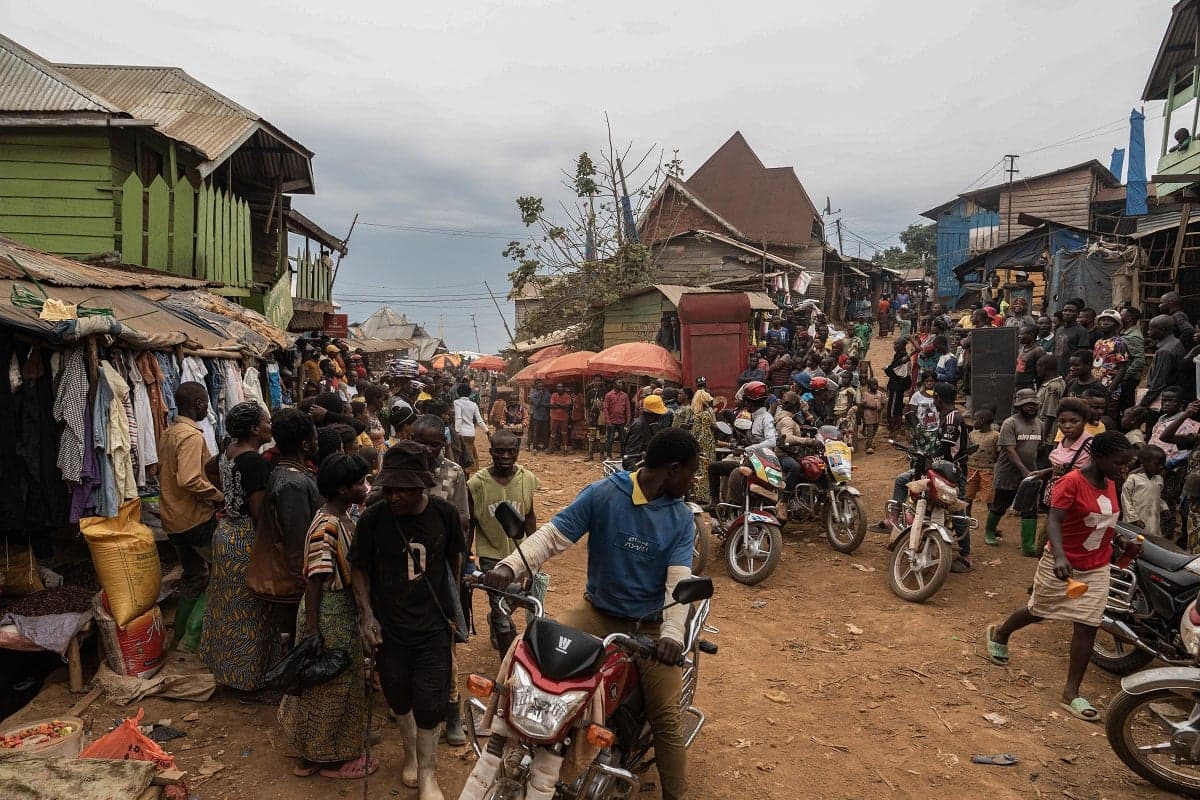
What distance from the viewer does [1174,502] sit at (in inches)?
283

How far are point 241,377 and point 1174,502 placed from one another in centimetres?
942

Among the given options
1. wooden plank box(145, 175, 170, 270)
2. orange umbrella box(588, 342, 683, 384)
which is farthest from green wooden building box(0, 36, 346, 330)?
orange umbrella box(588, 342, 683, 384)

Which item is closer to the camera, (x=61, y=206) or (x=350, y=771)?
(x=350, y=771)

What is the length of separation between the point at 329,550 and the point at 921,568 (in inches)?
225

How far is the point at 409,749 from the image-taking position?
4047 mm

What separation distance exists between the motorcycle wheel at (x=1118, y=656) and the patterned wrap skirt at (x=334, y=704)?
4.89 m

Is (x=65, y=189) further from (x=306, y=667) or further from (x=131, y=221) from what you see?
(x=306, y=667)

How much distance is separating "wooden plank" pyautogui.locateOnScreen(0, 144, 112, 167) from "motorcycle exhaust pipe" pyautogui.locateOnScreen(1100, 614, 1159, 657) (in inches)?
489

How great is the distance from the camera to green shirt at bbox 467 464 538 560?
17.2 feet

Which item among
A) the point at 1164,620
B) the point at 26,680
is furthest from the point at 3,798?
the point at 1164,620

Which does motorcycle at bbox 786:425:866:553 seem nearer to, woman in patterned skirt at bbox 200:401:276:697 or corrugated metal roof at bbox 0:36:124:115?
woman in patterned skirt at bbox 200:401:276:697

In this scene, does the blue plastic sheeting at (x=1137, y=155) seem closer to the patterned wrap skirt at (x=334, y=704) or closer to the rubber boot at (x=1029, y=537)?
the rubber boot at (x=1029, y=537)

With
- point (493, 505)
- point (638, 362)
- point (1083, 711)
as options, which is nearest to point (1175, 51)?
point (638, 362)

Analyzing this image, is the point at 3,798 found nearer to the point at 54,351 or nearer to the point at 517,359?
the point at 54,351
